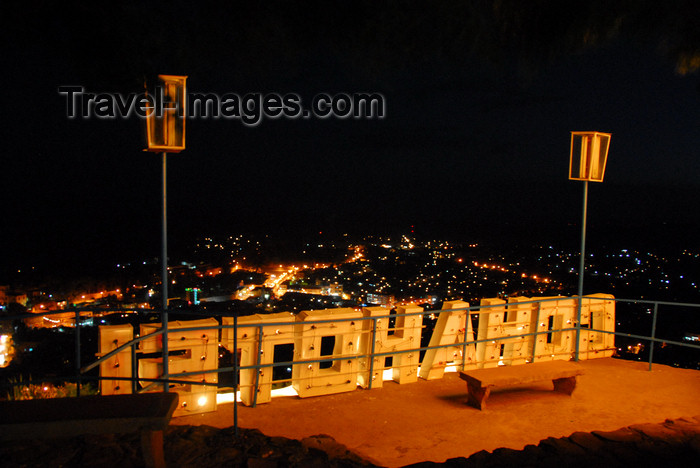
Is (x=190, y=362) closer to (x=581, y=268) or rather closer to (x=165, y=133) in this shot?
(x=165, y=133)

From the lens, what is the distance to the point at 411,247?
3794 centimetres

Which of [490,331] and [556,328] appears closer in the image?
[490,331]

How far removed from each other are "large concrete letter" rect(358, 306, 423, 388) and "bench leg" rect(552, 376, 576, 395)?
1.90 meters

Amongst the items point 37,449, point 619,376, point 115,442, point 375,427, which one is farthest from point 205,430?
point 619,376

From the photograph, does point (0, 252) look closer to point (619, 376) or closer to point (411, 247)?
point (411, 247)

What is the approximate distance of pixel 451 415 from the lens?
5.34 metres

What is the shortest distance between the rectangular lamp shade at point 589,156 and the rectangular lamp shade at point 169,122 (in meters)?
5.91

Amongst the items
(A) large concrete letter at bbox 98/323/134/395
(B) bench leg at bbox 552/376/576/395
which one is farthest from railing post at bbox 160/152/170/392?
(B) bench leg at bbox 552/376/576/395

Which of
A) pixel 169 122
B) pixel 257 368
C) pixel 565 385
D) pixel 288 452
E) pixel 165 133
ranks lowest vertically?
pixel 565 385

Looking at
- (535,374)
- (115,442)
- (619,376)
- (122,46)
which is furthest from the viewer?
(619,376)

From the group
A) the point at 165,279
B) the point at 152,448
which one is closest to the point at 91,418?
the point at 152,448

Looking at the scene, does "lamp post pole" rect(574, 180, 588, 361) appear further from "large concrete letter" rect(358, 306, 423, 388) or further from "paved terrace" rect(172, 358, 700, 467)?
"large concrete letter" rect(358, 306, 423, 388)

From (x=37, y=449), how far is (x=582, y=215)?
25.1ft

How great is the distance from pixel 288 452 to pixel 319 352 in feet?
6.71
